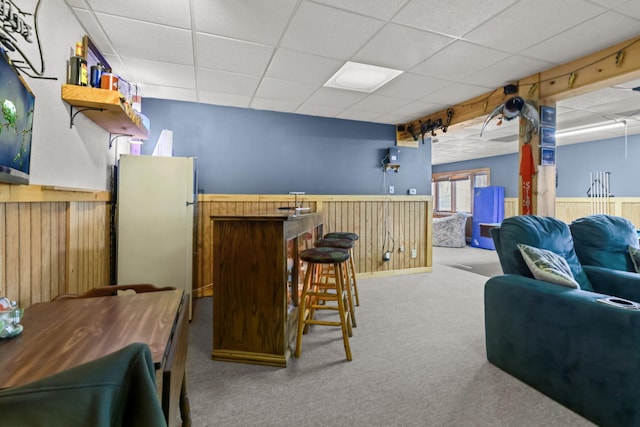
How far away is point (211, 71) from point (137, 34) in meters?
0.73

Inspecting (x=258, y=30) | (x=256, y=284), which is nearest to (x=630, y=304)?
(x=256, y=284)

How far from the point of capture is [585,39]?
2.45 meters

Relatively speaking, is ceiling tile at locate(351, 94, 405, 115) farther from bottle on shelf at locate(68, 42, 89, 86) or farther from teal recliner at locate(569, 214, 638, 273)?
bottle on shelf at locate(68, 42, 89, 86)

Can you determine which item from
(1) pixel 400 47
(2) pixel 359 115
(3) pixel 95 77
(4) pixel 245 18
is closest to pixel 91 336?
(3) pixel 95 77

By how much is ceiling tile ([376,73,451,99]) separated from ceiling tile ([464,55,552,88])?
0.32 m

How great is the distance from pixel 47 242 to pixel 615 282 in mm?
3719

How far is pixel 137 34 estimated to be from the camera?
7.89 ft

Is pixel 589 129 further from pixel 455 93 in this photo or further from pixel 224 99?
pixel 224 99

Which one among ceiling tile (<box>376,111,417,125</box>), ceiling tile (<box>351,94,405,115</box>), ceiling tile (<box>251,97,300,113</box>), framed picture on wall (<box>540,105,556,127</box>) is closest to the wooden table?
ceiling tile (<box>251,97,300,113</box>)

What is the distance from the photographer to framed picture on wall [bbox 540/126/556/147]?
123 inches

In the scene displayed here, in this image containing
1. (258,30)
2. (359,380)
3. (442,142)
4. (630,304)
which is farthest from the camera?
(442,142)

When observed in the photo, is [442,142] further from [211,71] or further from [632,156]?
[211,71]

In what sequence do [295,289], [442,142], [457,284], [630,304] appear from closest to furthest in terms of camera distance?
1. [630,304]
2. [295,289]
3. [457,284]
4. [442,142]

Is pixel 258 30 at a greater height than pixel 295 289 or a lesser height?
greater
